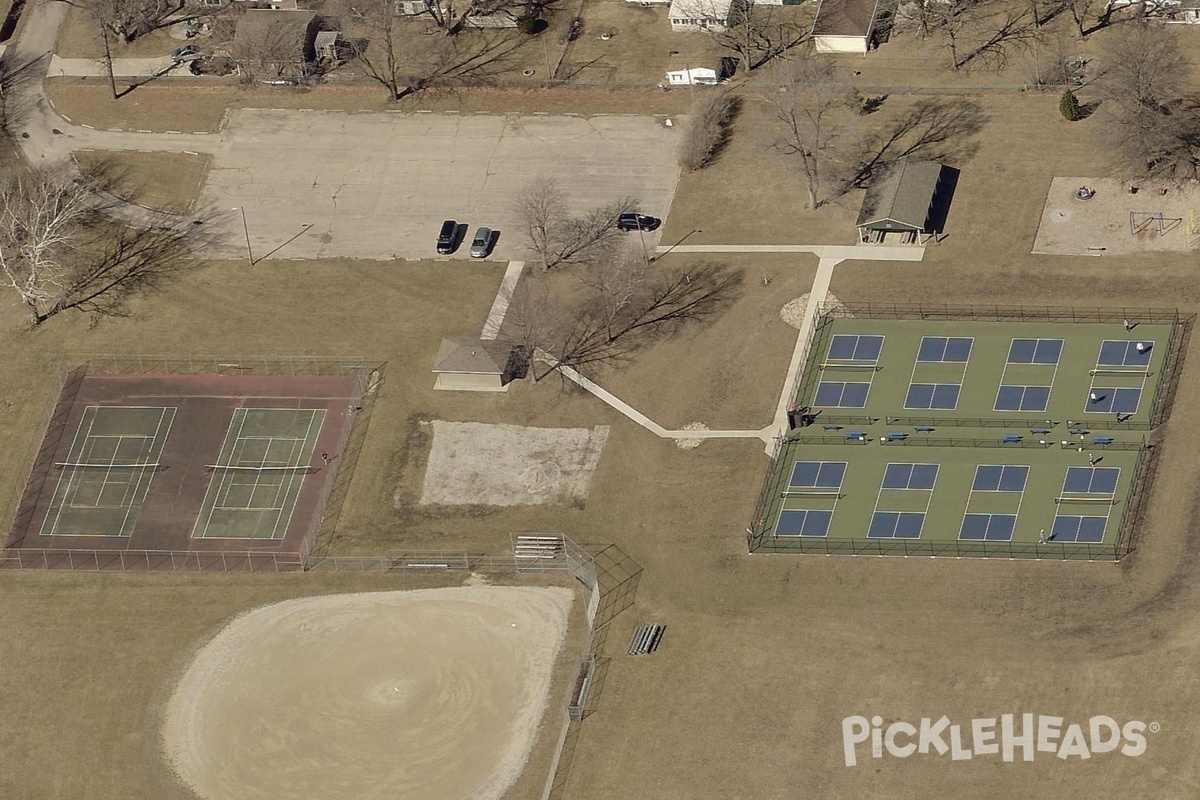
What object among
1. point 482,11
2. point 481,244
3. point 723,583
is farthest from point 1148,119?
point 482,11

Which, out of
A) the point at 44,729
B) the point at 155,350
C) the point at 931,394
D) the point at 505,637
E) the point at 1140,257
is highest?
the point at 1140,257

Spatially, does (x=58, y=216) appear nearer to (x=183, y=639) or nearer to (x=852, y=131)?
(x=183, y=639)

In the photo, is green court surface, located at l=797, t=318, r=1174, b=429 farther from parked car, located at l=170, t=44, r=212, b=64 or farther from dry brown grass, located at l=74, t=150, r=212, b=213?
parked car, located at l=170, t=44, r=212, b=64

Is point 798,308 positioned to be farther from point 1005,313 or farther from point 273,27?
point 273,27

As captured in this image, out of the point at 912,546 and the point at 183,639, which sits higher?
the point at 912,546

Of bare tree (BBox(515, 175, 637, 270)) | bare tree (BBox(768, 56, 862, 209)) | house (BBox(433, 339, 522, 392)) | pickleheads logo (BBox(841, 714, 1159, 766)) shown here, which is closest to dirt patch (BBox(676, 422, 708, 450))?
house (BBox(433, 339, 522, 392))

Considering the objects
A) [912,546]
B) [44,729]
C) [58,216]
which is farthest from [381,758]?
[58,216]

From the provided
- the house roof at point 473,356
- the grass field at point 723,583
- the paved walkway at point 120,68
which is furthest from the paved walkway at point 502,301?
the paved walkway at point 120,68
